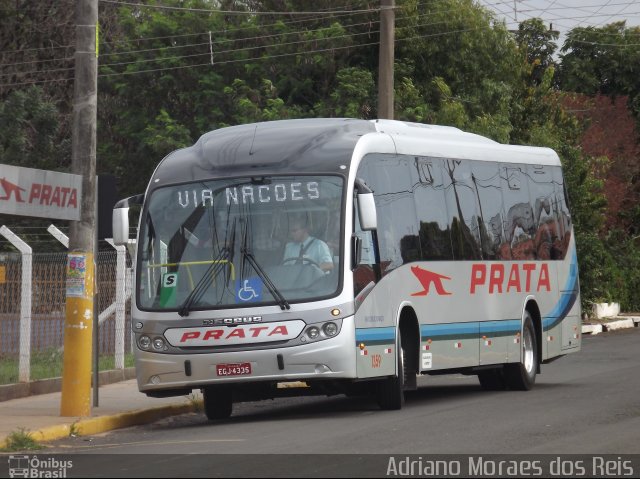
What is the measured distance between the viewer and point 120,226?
16406mm

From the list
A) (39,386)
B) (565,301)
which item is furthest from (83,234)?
(565,301)

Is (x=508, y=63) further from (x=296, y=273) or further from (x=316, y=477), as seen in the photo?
(x=316, y=477)

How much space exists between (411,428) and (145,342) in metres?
3.43

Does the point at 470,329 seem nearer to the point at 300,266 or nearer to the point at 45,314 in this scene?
the point at 300,266

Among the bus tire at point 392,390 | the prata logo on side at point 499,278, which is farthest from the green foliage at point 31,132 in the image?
the bus tire at point 392,390

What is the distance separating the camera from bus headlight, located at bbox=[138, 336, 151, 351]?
15.9 meters

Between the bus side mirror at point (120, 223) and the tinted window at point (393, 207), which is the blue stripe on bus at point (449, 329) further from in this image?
the bus side mirror at point (120, 223)

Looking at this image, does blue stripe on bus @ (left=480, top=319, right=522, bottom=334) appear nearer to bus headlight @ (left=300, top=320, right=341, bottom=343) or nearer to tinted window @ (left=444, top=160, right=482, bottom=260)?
tinted window @ (left=444, top=160, right=482, bottom=260)

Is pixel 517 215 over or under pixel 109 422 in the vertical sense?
over

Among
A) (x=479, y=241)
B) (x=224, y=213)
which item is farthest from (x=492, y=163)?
(x=224, y=213)

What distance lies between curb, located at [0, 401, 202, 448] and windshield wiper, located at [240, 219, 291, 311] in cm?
231

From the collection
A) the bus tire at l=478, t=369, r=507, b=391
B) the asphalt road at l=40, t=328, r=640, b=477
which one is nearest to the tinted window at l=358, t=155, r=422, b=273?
the asphalt road at l=40, t=328, r=640, b=477

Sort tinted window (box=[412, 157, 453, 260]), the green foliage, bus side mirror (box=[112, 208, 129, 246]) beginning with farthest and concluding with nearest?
the green foliage < tinted window (box=[412, 157, 453, 260]) < bus side mirror (box=[112, 208, 129, 246])

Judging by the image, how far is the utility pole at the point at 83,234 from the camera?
645 inches
